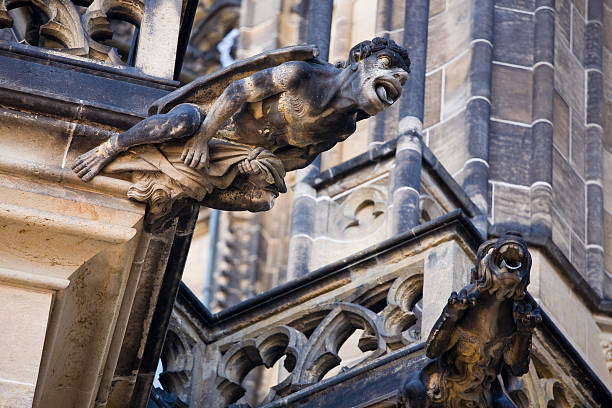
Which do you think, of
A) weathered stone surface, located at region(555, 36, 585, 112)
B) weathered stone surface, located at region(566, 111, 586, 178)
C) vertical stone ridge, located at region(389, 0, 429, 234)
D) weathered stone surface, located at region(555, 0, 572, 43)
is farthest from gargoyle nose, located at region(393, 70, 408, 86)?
weathered stone surface, located at region(555, 0, 572, 43)

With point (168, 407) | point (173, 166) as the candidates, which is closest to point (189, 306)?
point (168, 407)

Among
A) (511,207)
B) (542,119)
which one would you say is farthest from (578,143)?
(511,207)

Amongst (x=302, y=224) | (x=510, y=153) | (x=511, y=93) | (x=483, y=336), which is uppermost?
(x=511, y=93)

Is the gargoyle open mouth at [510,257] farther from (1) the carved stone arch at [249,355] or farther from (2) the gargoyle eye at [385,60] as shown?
(1) the carved stone arch at [249,355]

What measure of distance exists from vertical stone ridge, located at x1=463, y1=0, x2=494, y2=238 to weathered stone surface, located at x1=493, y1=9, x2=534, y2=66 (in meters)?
0.06

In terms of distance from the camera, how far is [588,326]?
11383mm

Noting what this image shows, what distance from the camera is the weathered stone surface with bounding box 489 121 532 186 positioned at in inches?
461

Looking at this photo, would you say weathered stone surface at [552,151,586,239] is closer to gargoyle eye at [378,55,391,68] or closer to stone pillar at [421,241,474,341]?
stone pillar at [421,241,474,341]

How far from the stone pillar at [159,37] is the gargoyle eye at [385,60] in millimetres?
755

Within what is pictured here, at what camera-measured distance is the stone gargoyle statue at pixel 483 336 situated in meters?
7.23

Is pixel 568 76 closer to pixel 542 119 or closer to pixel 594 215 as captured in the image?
pixel 542 119

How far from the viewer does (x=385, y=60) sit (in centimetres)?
692

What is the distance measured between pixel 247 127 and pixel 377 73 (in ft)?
1.44

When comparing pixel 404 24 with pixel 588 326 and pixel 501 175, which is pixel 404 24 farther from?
pixel 588 326
